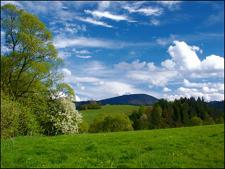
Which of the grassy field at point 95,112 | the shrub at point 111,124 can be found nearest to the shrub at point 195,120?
the shrub at point 111,124

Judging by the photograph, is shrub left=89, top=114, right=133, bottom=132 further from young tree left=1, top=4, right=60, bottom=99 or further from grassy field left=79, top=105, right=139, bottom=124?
young tree left=1, top=4, right=60, bottom=99

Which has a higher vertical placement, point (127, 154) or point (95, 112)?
point (95, 112)

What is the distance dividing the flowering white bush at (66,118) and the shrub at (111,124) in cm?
4653

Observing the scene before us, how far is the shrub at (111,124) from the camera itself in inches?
4424

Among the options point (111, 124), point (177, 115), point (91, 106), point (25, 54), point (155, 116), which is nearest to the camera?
point (25, 54)

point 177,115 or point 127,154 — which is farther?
point 177,115

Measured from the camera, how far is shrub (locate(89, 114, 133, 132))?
112m

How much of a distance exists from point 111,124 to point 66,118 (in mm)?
50451

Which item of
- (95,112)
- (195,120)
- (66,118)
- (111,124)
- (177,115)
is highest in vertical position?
(95,112)

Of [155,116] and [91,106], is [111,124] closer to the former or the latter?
[155,116]

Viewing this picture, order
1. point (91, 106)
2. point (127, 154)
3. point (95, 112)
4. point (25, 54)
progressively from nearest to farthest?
point (127, 154)
point (25, 54)
point (95, 112)
point (91, 106)

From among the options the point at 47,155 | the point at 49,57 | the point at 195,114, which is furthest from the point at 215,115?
the point at 47,155

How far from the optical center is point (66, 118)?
64.2 meters

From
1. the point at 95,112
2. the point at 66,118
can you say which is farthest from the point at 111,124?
the point at 66,118
